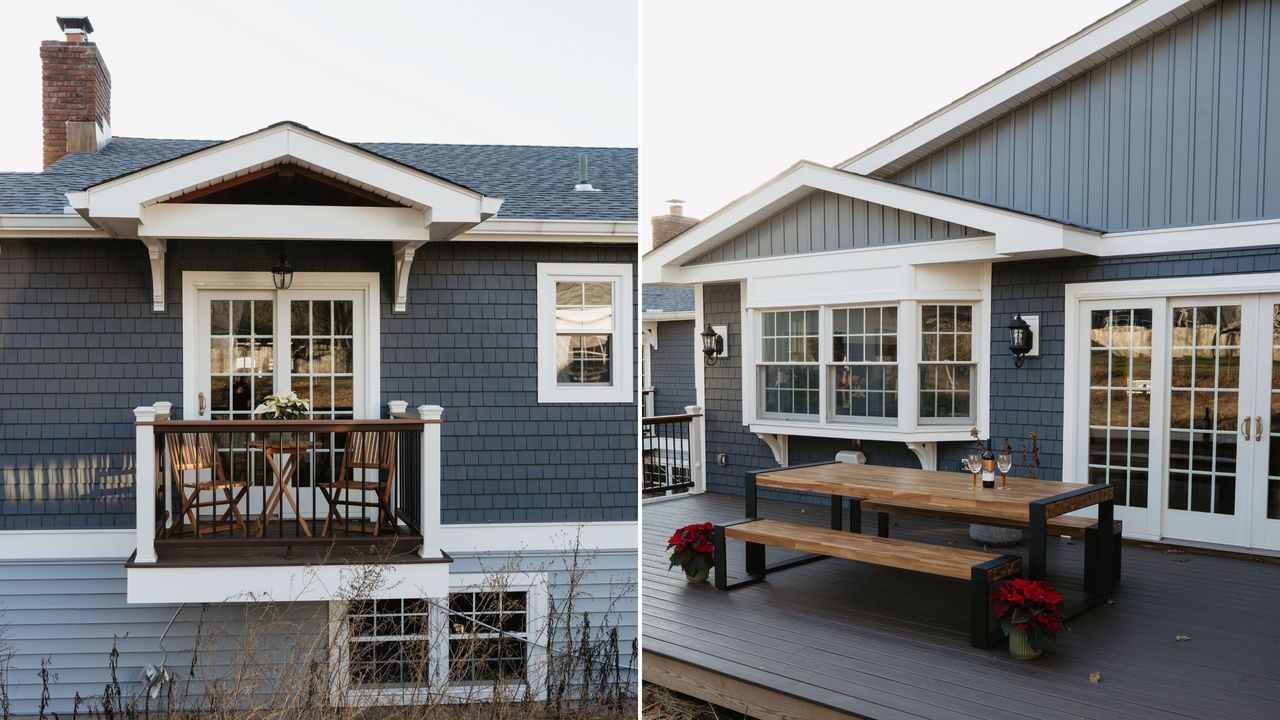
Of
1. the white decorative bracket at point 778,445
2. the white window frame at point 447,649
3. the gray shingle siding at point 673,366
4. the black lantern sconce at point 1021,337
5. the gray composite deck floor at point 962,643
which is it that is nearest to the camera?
the gray composite deck floor at point 962,643

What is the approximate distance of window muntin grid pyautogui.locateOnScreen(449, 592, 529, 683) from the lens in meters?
5.41

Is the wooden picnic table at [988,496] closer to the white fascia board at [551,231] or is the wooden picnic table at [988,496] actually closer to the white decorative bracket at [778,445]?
the white fascia board at [551,231]

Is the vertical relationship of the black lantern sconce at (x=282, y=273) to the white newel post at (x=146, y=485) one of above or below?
above

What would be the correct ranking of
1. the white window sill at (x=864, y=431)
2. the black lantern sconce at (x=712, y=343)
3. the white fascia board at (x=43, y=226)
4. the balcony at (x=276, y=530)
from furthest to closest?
the black lantern sconce at (x=712, y=343) → the white window sill at (x=864, y=431) → the white fascia board at (x=43, y=226) → the balcony at (x=276, y=530)

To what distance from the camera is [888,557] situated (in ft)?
12.7

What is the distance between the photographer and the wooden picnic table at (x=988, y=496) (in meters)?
3.82

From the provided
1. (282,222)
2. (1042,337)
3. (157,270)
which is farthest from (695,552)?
(157,270)

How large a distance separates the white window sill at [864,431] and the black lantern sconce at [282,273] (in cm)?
363

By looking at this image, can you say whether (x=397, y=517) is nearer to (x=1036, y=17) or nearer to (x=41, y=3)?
(x=41, y=3)

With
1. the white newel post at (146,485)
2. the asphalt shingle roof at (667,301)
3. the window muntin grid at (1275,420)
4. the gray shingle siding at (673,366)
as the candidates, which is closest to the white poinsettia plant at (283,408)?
the white newel post at (146,485)

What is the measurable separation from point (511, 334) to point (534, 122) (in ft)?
10.3

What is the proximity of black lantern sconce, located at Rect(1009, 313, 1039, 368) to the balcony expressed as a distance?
12.4 feet

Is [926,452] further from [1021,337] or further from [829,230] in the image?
[829,230]

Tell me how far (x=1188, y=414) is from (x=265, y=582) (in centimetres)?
533
